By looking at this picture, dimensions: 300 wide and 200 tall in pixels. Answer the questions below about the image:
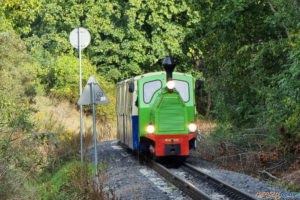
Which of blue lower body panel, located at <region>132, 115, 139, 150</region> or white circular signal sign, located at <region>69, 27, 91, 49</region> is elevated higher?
white circular signal sign, located at <region>69, 27, 91, 49</region>

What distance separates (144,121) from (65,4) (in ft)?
72.5

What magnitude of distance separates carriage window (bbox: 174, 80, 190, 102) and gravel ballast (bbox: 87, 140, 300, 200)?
2.06 meters

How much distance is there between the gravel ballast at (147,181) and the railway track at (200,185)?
0.54ft

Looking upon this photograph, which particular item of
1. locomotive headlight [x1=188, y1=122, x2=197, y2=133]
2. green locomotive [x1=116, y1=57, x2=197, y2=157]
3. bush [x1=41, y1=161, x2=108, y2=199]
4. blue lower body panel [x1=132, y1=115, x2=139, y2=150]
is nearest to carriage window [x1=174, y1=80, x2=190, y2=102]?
green locomotive [x1=116, y1=57, x2=197, y2=157]

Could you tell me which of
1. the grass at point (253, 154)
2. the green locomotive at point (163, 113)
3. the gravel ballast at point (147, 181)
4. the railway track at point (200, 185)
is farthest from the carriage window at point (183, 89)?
the railway track at point (200, 185)

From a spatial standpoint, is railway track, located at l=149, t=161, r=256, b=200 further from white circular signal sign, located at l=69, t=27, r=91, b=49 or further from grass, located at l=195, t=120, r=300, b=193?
white circular signal sign, located at l=69, t=27, r=91, b=49

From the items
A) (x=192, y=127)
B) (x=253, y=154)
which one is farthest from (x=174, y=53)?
(x=253, y=154)

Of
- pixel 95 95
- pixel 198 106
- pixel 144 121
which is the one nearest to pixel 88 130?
pixel 144 121

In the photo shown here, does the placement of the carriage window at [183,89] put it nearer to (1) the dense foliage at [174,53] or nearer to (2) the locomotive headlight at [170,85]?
(2) the locomotive headlight at [170,85]

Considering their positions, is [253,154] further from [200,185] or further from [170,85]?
[200,185]

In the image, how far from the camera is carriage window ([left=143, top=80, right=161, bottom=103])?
15164 millimetres

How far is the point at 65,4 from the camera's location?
34.9 meters

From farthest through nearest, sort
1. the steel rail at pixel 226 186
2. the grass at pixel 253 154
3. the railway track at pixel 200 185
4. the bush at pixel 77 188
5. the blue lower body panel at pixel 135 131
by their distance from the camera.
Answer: the blue lower body panel at pixel 135 131 → the grass at pixel 253 154 → the railway track at pixel 200 185 → the steel rail at pixel 226 186 → the bush at pixel 77 188

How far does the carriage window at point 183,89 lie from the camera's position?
15389 mm
